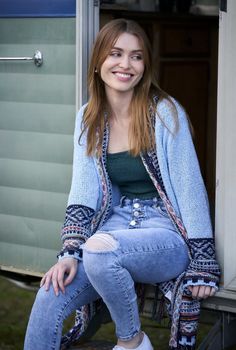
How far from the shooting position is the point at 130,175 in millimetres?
3646

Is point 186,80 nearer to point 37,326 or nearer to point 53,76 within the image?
point 53,76

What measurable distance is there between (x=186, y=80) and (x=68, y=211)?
2.08 metres

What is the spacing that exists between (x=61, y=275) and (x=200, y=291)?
1.74ft

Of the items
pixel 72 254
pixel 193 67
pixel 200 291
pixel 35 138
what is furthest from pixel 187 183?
pixel 193 67

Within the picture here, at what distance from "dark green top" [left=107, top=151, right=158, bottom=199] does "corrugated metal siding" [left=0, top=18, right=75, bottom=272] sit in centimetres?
64

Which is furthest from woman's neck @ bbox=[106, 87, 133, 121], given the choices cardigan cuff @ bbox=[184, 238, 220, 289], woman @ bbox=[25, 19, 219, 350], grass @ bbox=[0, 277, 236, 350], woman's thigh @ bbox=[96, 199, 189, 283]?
grass @ bbox=[0, 277, 236, 350]

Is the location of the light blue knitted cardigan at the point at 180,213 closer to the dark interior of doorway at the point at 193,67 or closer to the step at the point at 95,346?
the step at the point at 95,346

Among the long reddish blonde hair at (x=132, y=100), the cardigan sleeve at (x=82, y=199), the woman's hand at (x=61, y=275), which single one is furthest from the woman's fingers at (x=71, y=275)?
the long reddish blonde hair at (x=132, y=100)

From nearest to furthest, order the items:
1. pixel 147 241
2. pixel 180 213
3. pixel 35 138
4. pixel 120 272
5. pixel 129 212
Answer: pixel 120 272, pixel 147 241, pixel 180 213, pixel 129 212, pixel 35 138

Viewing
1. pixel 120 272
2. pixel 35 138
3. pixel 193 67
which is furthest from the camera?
pixel 193 67

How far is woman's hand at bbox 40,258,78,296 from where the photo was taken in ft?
11.4

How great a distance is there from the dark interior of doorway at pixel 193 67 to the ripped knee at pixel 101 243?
6.66 feet

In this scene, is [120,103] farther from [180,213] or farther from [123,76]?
[180,213]

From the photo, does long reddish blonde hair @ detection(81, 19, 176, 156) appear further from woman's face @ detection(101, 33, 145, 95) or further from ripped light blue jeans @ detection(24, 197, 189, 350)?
ripped light blue jeans @ detection(24, 197, 189, 350)
